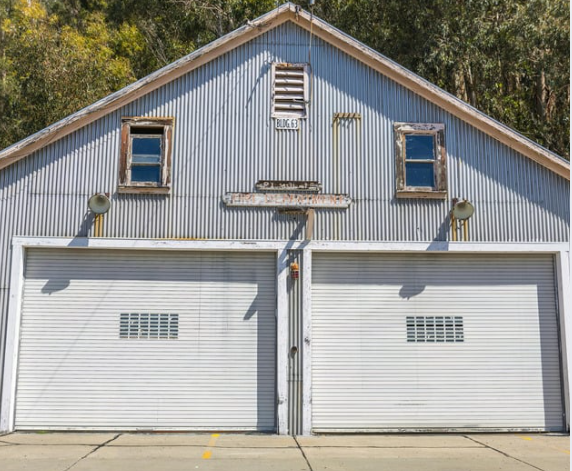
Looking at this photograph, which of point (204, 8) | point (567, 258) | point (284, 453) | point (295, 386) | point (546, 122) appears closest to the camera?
point (284, 453)

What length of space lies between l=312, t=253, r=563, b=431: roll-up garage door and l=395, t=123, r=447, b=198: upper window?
141 centimetres

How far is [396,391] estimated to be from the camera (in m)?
10.8

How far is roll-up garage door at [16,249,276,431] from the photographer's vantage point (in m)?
10.4

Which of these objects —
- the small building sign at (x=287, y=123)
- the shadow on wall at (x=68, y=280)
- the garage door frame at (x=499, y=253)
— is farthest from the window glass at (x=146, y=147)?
the garage door frame at (x=499, y=253)

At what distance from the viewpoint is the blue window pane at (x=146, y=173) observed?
432 inches

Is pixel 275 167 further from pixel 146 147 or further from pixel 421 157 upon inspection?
pixel 421 157

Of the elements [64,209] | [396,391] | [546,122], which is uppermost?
[546,122]

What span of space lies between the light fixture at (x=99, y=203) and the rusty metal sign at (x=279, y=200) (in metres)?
2.13

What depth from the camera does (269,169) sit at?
36.3ft

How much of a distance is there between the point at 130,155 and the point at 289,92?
3.28 m

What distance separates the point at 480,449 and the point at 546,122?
17.5 meters

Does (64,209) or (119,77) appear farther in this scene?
(119,77)

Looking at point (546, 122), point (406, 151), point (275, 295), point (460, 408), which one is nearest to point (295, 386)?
point (275, 295)

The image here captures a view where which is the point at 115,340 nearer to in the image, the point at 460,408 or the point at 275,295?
the point at 275,295
